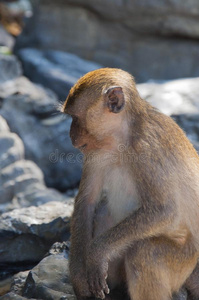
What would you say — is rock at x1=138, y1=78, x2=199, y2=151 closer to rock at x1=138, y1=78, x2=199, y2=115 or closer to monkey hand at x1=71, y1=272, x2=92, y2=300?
rock at x1=138, y1=78, x2=199, y2=115

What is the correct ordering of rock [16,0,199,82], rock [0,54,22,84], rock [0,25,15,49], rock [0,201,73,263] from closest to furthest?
rock [0,201,73,263]
rock [0,54,22,84]
rock [16,0,199,82]
rock [0,25,15,49]

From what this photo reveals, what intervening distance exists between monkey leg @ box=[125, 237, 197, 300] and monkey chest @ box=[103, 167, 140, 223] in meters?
0.36

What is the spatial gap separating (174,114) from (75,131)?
3.54 meters

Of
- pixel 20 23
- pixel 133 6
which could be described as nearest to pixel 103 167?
pixel 133 6

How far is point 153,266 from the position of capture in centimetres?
429

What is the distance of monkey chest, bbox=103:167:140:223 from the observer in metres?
4.51

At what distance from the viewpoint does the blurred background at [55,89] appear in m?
6.13

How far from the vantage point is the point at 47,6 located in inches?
453

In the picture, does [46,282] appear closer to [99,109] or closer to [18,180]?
[99,109]

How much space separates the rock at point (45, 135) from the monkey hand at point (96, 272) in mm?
3704

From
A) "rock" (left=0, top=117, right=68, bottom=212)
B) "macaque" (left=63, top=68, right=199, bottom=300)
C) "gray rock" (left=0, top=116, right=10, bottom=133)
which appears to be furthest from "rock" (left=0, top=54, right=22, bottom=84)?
"macaque" (left=63, top=68, right=199, bottom=300)

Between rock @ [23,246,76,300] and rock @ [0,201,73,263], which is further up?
rock @ [0,201,73,263]

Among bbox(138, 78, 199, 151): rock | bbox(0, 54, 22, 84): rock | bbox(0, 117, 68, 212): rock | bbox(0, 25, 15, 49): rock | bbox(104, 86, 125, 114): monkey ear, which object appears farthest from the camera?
bbox(0, 25, 15, 49): rock

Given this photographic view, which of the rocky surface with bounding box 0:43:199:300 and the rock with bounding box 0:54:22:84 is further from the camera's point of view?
the rock with bounding box 0:54:22:84
